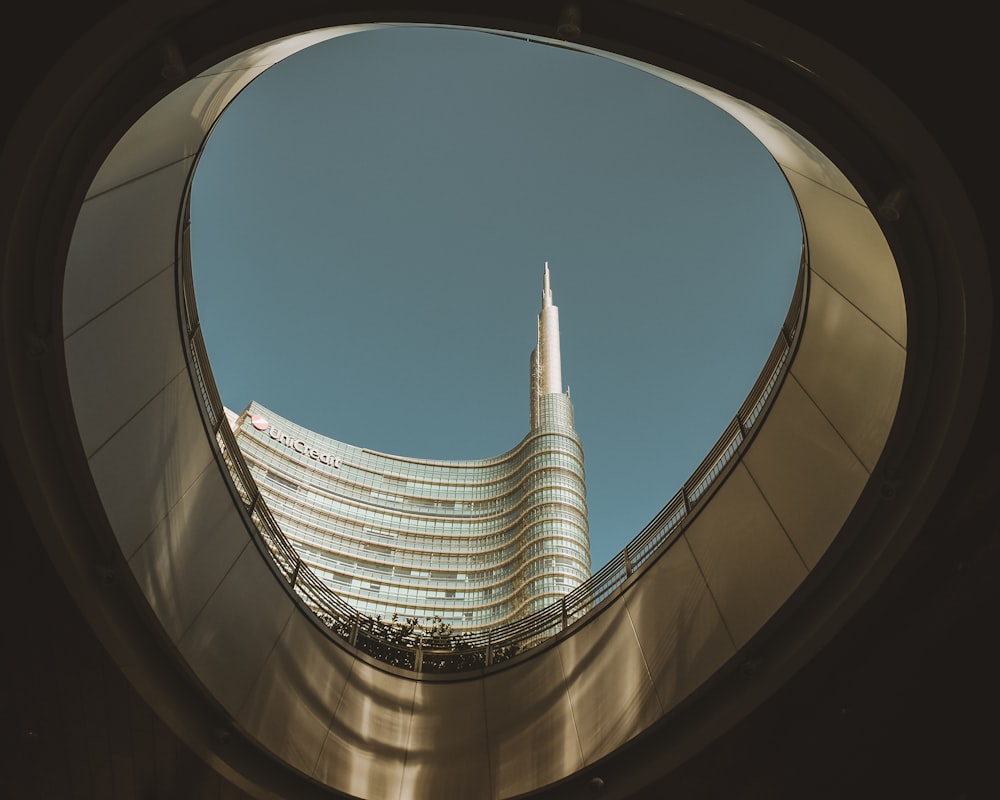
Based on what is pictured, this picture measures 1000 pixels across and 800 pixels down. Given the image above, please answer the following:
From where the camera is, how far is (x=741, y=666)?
8.23 meters

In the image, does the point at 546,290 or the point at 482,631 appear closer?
the point at 482,631

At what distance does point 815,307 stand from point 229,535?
7.84 m

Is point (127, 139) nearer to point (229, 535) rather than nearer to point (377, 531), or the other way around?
point (229, 535)

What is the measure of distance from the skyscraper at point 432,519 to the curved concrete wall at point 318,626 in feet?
253

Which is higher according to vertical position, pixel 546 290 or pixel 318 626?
pixel 546 290

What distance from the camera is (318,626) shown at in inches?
426

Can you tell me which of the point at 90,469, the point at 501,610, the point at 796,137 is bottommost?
the point at 90,469

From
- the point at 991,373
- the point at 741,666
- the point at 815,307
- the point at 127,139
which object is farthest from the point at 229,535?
the point at 991,373

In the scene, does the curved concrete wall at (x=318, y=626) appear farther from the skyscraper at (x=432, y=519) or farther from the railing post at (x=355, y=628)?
the skyscraper at (x=432, y=519)

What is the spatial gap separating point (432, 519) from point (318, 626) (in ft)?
317

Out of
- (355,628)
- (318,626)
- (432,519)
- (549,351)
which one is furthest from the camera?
(549,351)

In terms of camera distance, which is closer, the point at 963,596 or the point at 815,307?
the point at 963,596

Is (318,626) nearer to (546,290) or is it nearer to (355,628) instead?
(355,628)

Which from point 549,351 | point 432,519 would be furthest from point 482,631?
point 549,351
